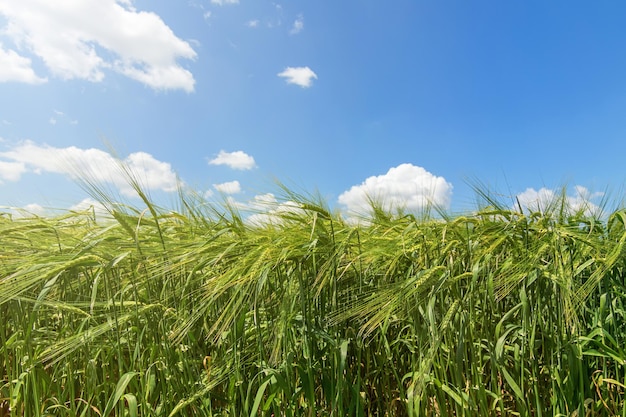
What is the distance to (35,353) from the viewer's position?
1.77m

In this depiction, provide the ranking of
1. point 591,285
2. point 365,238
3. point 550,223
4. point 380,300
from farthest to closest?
point 365,238
point 550,223
point 591,285
point 380,300

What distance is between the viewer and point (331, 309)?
5.08 feet

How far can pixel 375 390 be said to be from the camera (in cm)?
175

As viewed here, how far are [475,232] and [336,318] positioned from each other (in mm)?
586

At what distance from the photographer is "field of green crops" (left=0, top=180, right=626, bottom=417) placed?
4.61 ft

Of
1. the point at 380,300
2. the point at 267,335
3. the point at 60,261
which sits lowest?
the point at 267,335

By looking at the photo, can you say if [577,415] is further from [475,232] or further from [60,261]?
[60,261]

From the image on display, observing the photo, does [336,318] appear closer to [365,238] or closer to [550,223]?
[365,238]

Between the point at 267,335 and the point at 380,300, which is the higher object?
the point at 380,300

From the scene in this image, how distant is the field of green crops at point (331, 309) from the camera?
1.41 metres

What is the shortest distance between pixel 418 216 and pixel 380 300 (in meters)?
0.56

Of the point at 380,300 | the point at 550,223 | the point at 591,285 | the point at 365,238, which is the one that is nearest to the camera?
the point at 380,300

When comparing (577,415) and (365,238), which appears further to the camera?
(365,238)

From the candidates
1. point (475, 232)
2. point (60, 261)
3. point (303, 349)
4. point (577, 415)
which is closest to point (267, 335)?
point (303, 349)
